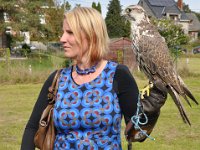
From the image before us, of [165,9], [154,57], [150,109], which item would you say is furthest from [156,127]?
[165,9]

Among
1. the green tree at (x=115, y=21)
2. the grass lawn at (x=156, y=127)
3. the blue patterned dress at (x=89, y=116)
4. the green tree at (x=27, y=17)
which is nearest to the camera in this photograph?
the blue patterned dress at (x=89, y=116)

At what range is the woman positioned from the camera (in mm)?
1905

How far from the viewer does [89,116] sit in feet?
6.23

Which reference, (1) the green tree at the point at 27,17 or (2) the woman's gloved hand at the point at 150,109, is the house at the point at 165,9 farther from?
(2) the woman's gloved hand at the point at 150,109

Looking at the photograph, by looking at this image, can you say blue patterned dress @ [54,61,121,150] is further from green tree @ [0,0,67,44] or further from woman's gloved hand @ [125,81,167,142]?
green tree @ [0,0,67,44]

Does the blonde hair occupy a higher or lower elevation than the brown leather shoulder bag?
higher

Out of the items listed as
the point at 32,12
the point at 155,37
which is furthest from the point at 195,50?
the point at 155,37

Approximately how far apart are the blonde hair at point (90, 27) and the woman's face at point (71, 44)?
0.02 m

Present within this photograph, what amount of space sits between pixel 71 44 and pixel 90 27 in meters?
0.15

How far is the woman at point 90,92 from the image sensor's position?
1.91 m

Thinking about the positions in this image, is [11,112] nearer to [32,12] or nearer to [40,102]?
[40,102]

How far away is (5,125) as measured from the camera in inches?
275

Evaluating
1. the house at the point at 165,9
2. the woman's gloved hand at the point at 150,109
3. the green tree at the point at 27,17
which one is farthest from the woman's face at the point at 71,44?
the house at the point at 165,9

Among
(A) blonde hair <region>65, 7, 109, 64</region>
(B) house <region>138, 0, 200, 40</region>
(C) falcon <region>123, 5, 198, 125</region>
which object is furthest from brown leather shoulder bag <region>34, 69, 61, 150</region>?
(B) house <region>138, 0, 200, 40</region>
